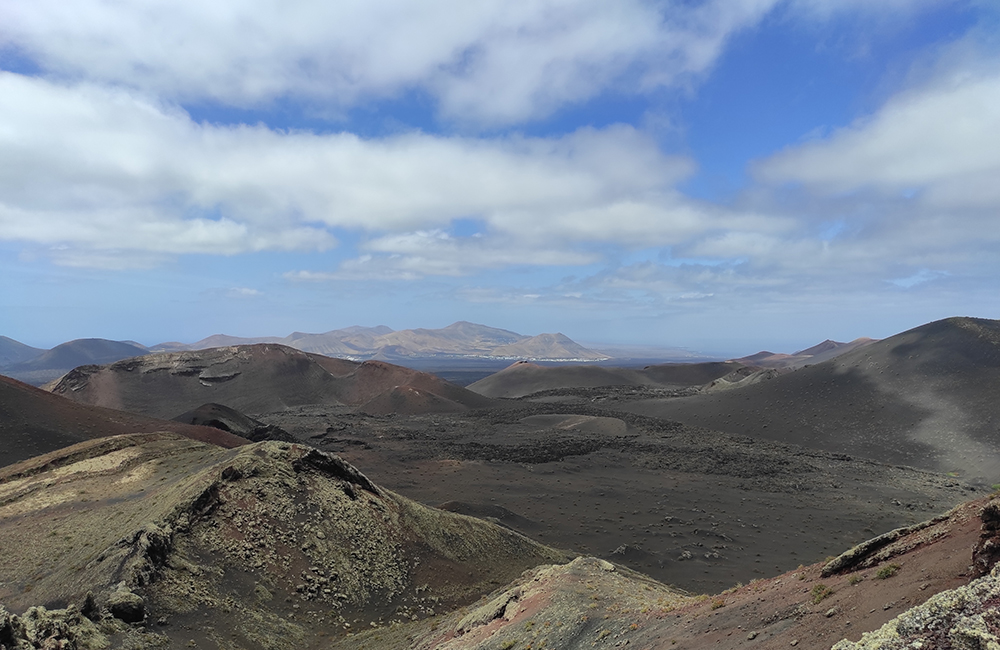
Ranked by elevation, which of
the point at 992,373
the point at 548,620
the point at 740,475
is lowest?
the point at 740,475

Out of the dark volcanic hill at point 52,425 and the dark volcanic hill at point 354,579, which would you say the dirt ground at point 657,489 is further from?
the dark volcanic hill at point 52,425

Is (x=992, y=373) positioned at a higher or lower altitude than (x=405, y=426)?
higher

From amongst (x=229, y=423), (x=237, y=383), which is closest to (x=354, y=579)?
(x=229, y=423)

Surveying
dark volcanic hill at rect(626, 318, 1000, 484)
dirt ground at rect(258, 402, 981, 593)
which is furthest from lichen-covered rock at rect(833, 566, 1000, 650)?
dark volcanic hill at rect(626, 318, 1000, 484)

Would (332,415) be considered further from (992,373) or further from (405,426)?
(992,373)

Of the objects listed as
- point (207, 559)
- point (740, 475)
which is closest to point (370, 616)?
point (207, 559)
